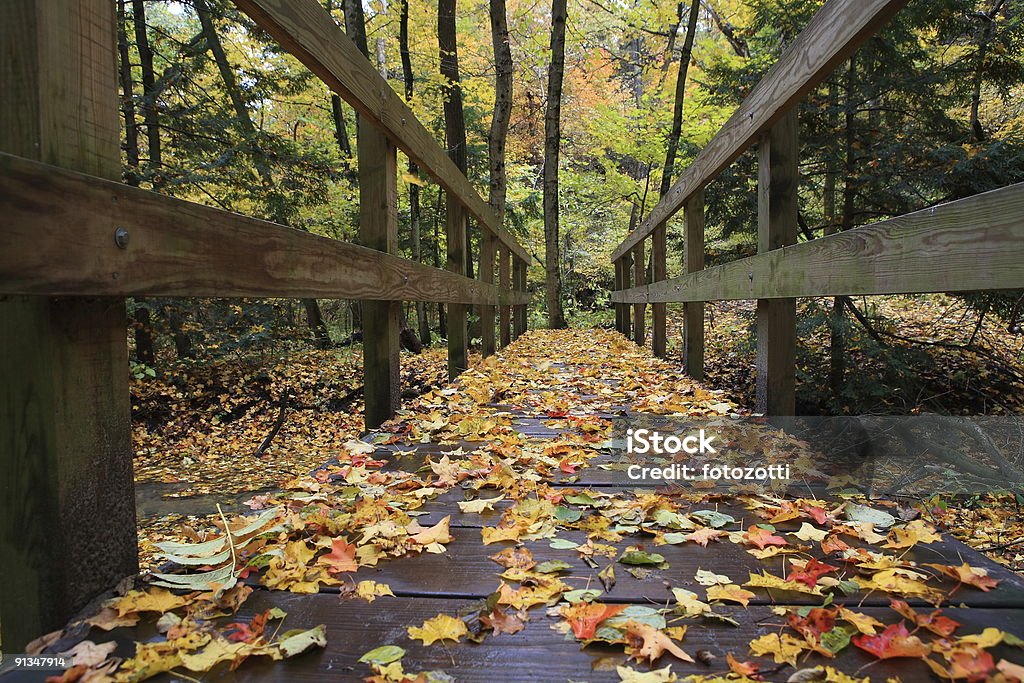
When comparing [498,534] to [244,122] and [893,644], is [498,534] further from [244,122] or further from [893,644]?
[244,122]

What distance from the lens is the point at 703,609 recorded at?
1.17 m

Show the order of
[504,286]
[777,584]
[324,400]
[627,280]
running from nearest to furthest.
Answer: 1. [777,584]
2. [504,286]
3. [324,400]
4. [627,280]

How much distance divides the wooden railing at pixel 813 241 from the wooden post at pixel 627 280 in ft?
16.6

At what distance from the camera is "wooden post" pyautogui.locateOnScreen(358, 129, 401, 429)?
265 cm

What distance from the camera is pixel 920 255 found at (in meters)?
1.34

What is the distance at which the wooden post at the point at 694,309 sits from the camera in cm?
425

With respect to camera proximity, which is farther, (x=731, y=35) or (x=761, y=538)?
(x=731, y=35)

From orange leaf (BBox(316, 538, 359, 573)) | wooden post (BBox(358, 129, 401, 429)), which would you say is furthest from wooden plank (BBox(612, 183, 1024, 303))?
wooden post (BBox(358, 129, 401, 429))

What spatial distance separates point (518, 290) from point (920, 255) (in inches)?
339

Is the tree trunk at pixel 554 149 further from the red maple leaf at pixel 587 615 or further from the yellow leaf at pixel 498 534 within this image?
the red maple leaf at pixel 587 615

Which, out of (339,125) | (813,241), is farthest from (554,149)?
(813,241)

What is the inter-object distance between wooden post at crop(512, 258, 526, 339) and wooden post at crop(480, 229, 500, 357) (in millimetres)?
3654

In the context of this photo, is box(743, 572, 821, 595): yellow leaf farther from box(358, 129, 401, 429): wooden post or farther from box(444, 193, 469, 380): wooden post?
box(444, 193, 469, 380): wooden post

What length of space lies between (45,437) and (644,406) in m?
2.73
